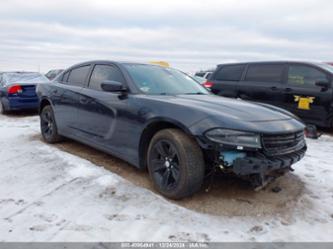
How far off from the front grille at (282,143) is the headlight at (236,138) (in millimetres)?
113

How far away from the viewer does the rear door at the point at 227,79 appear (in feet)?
26.2

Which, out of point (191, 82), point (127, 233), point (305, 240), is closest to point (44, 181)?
point (127, 233)

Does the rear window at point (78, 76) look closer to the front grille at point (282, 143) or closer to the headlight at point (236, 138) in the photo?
the headlight at point (236, 138)

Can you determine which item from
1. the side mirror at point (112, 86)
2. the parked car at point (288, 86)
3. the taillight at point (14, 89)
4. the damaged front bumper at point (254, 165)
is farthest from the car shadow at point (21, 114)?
the damaged front bumper at point (254, 165)

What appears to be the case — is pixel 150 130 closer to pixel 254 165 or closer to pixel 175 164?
pixel 175 164

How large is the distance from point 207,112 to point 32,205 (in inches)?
79.5

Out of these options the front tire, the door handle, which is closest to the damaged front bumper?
the front tire

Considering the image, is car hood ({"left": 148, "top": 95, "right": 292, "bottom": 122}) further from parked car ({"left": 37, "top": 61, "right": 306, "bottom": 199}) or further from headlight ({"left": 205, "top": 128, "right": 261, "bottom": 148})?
headlight ({"left": 205, "top": 128, "right": 261, "bottom": 148})

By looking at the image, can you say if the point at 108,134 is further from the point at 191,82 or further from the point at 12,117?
the point at 12,117

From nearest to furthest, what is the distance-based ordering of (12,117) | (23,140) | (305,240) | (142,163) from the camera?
(305,240) → (142,163) → (23,140) → (12,117)

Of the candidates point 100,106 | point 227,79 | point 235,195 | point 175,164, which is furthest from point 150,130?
point 227,79

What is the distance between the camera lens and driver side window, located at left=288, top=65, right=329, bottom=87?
264 inches

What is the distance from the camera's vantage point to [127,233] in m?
2.66

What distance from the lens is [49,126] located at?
5.74 m
